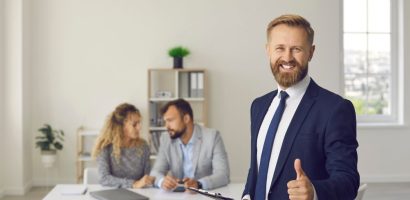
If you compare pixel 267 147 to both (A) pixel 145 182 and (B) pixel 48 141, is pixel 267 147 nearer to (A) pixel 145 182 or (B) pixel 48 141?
(A) pixel 145 182

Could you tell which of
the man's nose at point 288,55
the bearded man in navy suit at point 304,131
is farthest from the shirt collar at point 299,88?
the man's nose at point 288,55

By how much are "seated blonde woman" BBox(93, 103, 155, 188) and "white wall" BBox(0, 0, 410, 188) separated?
9.64 ft

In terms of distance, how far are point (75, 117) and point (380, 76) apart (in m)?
4.15

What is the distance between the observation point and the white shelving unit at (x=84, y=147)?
7000 mm

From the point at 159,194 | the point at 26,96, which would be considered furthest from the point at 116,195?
the point at 26,96

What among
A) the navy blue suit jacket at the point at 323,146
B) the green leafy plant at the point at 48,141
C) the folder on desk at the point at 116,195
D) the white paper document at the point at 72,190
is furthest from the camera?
the green leafy plant at the point at 48,141

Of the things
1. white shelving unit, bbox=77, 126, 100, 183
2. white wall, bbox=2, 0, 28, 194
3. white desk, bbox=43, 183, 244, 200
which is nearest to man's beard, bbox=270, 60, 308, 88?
white desk, bbox=43, 183, 244, 200

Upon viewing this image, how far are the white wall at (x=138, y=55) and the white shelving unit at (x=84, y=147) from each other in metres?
0.13

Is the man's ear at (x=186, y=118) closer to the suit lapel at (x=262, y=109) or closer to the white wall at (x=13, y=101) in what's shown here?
the suit lapel at (x=262, y=109)

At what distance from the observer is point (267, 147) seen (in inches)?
70.9

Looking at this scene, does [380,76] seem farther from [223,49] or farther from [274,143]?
[274,143]

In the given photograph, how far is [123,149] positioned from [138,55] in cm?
315

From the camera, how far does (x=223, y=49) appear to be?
7.30 metres

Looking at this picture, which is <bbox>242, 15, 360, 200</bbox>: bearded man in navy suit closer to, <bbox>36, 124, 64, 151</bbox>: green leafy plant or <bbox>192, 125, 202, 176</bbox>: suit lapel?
<bbox>192, 125, 202, 176</bbox>: suit lapel
